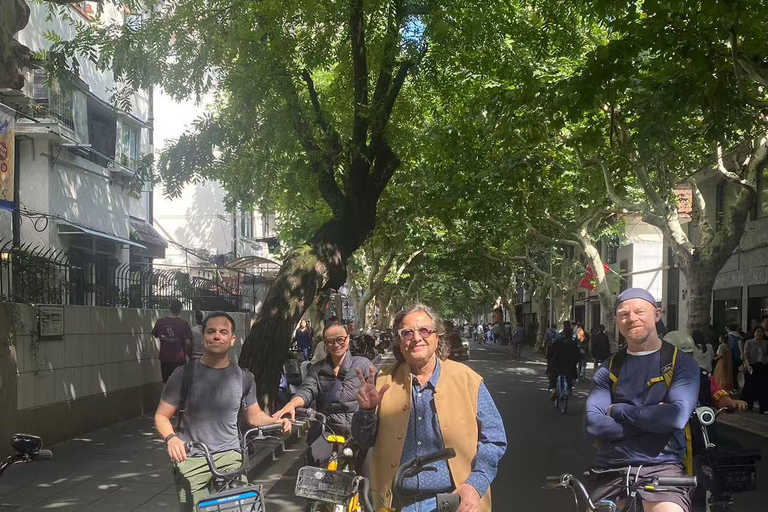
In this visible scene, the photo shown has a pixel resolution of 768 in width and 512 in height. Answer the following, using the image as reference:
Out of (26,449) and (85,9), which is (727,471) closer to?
(26,449)

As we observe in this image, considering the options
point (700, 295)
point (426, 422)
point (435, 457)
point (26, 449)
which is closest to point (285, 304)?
point (26, 449)

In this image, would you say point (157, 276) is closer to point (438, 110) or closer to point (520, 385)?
point (438, 110)

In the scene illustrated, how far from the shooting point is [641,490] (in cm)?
388

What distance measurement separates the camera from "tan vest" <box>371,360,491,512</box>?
362 centimetres

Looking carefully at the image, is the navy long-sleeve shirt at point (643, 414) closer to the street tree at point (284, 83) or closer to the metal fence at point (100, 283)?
the metal fence at point (100, 283)

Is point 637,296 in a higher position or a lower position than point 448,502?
higher

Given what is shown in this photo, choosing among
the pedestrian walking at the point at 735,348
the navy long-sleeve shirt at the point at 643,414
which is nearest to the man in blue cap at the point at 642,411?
the navy long-sleeve shirt at the point at 643,414

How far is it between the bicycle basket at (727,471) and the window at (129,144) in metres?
17.0

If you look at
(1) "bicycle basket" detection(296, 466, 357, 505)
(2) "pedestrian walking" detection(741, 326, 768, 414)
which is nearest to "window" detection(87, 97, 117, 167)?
(2) "pedestrian walking" detection(741, 326, 768, 414)

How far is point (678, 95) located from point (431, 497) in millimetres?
7856

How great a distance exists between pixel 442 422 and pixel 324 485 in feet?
3.48

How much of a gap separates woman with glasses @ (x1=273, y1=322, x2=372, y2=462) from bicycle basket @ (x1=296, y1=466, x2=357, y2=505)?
185 cm

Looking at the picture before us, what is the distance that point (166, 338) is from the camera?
12703 mm

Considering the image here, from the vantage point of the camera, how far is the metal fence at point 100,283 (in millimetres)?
9883
